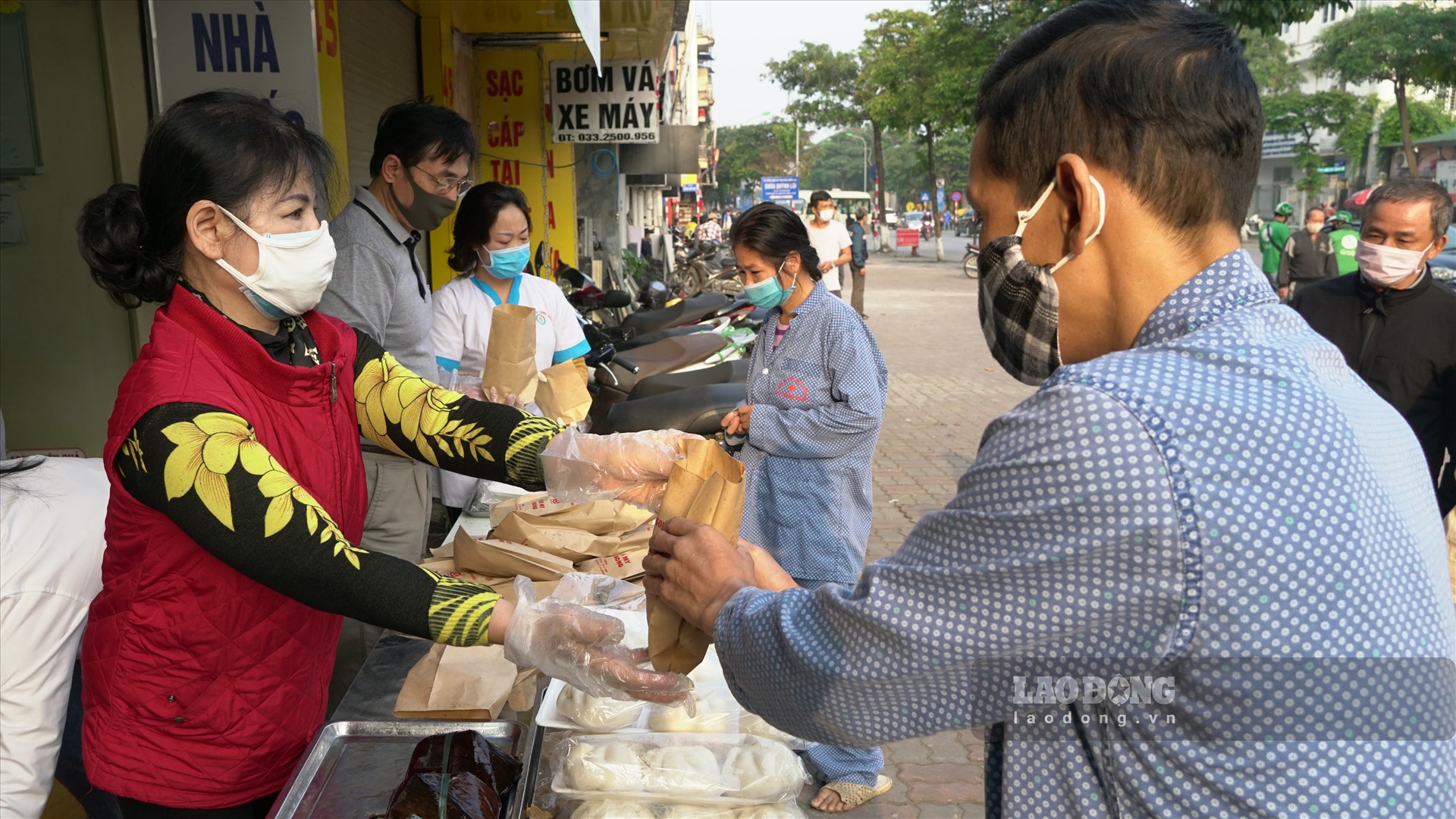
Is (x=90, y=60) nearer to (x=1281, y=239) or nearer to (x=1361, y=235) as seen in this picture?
(x=1361, y=235)

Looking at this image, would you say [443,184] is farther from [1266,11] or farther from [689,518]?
[1266,11]

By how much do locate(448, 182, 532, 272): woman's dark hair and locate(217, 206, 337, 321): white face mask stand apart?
8.06 feet

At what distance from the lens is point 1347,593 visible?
100 cm

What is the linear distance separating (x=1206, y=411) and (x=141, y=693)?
174 centimetres

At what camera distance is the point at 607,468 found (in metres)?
2.18

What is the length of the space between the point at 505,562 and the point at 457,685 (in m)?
0.48

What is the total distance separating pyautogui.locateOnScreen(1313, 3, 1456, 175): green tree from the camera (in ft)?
98.5

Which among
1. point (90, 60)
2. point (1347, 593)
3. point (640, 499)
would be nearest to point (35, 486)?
point (640, 499)

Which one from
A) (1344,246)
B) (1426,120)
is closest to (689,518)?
(1344,246)

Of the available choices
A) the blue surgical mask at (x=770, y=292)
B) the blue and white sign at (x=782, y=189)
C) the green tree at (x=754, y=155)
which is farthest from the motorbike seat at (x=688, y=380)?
the green tree at (x=754, y=155)

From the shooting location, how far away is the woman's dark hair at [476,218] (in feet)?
14.4

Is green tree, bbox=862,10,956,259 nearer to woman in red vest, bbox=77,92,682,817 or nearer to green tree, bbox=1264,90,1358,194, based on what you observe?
green tree, bbox=1264,90,1358,194

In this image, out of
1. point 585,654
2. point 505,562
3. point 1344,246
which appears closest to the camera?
point 585,654

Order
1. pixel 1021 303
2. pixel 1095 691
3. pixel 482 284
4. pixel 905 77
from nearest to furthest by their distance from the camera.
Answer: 1. pixel 1095 691
2. pixel 1021 303
3. pixel 482 284
4. pixel 905 77
